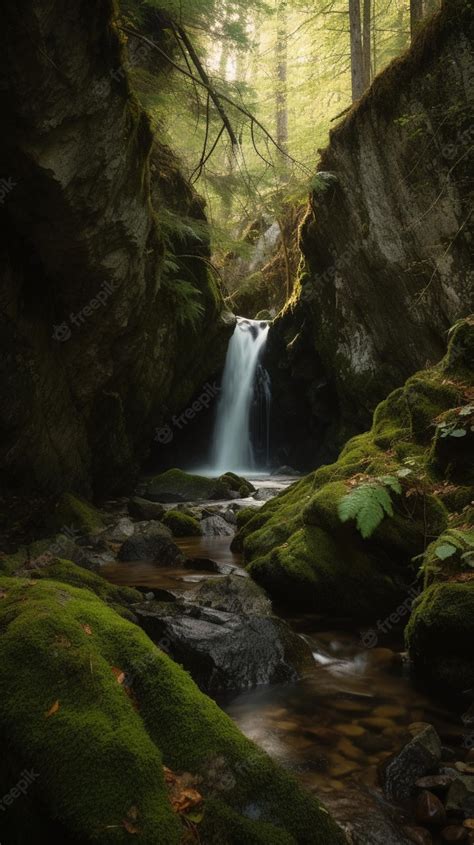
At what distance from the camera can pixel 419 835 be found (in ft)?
8.11

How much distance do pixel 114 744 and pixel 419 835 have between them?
5.02 feet

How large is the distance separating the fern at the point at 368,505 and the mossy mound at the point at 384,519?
7 cm

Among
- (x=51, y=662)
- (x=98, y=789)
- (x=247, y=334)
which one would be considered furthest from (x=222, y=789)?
(x=247, y=334)

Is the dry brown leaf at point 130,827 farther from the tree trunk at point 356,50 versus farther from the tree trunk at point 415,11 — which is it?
the tree trunk at point 356,50

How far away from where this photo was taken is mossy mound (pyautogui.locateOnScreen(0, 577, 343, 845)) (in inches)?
73.9

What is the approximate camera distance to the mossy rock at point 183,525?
9.86 metres

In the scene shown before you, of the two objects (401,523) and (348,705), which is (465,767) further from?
(401,523)

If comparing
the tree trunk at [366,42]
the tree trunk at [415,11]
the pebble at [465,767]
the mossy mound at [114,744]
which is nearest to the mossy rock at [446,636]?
the pebble at [465,767]

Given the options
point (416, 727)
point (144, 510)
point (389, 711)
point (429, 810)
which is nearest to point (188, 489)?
point (144, 510)

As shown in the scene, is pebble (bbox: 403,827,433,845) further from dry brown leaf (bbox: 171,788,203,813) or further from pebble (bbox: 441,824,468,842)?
dry brown leaf (bbox: 171,788,203,813)

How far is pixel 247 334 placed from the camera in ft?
66.7

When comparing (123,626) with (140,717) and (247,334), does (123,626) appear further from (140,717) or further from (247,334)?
(247,334)

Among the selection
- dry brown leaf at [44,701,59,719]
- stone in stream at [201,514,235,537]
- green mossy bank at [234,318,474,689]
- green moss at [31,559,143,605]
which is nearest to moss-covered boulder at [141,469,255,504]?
stone in stream at [201,514,235,537]

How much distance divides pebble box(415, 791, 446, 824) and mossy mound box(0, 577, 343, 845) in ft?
1.89
